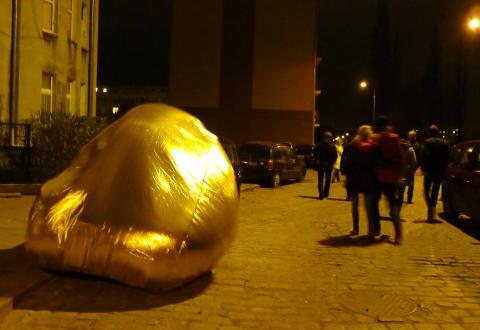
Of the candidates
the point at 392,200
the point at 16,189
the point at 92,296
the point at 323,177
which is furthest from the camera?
the point at 323,177

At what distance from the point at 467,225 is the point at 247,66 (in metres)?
31.8

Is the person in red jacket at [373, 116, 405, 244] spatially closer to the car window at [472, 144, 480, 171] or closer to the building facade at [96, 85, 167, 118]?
the car window at [472, 144, 480, 171]

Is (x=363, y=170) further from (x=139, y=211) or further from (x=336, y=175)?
(x=336, y=175)

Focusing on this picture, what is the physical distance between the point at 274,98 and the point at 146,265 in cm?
3654

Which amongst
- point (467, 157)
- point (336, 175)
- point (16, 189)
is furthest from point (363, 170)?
point (336, 175)

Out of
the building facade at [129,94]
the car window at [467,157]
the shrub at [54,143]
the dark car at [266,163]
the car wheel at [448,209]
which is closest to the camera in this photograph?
the car window at [467,157]

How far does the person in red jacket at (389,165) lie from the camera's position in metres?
8.85

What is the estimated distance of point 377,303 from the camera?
598 cm

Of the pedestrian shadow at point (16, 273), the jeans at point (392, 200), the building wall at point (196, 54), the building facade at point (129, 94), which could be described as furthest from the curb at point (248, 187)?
the building facade at point (129, 94)

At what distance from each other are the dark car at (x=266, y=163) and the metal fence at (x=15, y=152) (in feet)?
23.6

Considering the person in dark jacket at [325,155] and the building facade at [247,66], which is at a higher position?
the building facade at [247,66]

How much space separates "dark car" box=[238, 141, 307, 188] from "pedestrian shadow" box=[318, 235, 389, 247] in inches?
360

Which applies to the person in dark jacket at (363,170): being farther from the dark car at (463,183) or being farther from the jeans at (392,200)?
the dark car at (463,183)

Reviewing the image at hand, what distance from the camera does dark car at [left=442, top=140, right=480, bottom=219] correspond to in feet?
33.5
